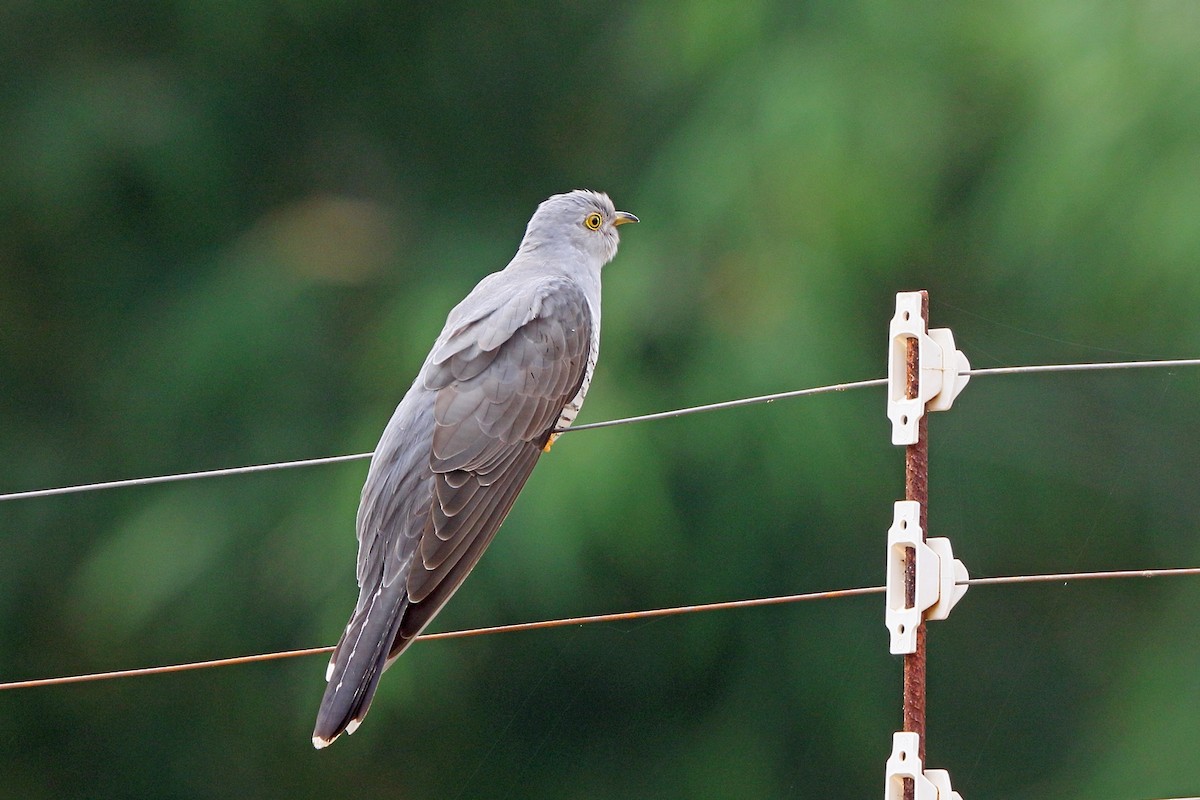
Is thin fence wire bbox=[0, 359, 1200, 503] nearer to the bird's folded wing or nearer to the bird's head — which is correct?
the bird's folded wing

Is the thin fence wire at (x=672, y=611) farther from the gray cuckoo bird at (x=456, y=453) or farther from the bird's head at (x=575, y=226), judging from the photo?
the bird's head at (x=575, y=226)

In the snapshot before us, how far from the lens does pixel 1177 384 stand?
645cm

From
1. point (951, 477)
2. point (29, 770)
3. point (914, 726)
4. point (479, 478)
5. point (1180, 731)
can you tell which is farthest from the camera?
point (29, 770)

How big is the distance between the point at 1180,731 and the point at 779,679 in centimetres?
156

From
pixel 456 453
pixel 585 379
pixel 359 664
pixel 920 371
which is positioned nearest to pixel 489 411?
pixel 456 453

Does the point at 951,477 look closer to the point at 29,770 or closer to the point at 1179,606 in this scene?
the point at 1179,606

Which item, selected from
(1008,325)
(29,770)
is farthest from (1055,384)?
(29,770)

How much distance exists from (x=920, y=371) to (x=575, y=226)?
→ 1.74 metres

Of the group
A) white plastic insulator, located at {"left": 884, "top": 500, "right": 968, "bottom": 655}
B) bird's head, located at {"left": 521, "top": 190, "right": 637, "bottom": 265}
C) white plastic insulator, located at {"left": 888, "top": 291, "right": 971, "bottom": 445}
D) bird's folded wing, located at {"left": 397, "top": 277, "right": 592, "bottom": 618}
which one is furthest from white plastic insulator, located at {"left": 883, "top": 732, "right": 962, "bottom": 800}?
bird's head, located at {"left": 521, "top": 190, "right": 637, "bottom": 265}

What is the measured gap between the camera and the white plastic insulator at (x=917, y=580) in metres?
2.38

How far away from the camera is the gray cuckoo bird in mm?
3090

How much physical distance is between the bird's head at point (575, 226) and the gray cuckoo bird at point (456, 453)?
0.18 metres

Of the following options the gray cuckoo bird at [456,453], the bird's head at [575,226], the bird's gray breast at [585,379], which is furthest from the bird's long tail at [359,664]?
the bird's head at [575,226]

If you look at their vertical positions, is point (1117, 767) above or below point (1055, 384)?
below
